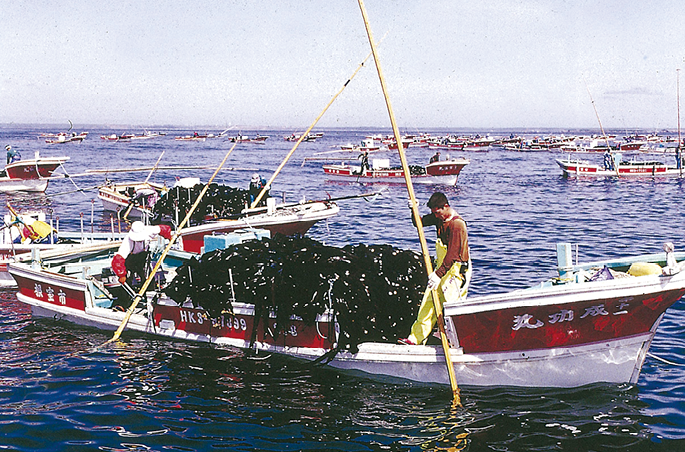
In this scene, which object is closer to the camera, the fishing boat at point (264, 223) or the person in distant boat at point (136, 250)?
the person in distant boat at point (136, 250)

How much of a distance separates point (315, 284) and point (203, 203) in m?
11.6

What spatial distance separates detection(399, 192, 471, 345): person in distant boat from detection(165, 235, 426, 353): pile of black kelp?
2.29 feet

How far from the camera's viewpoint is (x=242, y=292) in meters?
10.1

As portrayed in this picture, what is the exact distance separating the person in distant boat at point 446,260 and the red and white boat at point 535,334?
0.38 meters

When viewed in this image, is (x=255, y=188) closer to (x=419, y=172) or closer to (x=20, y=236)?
(x=20, y=236)

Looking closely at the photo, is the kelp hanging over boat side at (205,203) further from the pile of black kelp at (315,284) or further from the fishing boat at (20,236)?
the pile of black kelp at (315,284)

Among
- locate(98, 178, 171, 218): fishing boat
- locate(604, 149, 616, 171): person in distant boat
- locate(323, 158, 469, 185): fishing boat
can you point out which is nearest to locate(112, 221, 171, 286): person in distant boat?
locate(98, 178, 171, 218): fishing boat

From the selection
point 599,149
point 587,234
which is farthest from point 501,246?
point 599,149

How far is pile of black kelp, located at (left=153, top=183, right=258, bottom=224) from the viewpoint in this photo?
2012 centimetres

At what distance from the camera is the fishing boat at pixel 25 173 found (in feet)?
124

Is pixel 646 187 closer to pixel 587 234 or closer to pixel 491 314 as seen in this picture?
pixel 587 234

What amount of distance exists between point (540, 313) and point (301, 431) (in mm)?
3472

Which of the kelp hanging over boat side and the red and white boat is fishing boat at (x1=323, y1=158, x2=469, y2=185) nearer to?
the kelp hanging over boat side

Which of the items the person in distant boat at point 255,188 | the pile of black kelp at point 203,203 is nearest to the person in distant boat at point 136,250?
the pile of black kelp at point 203,203
